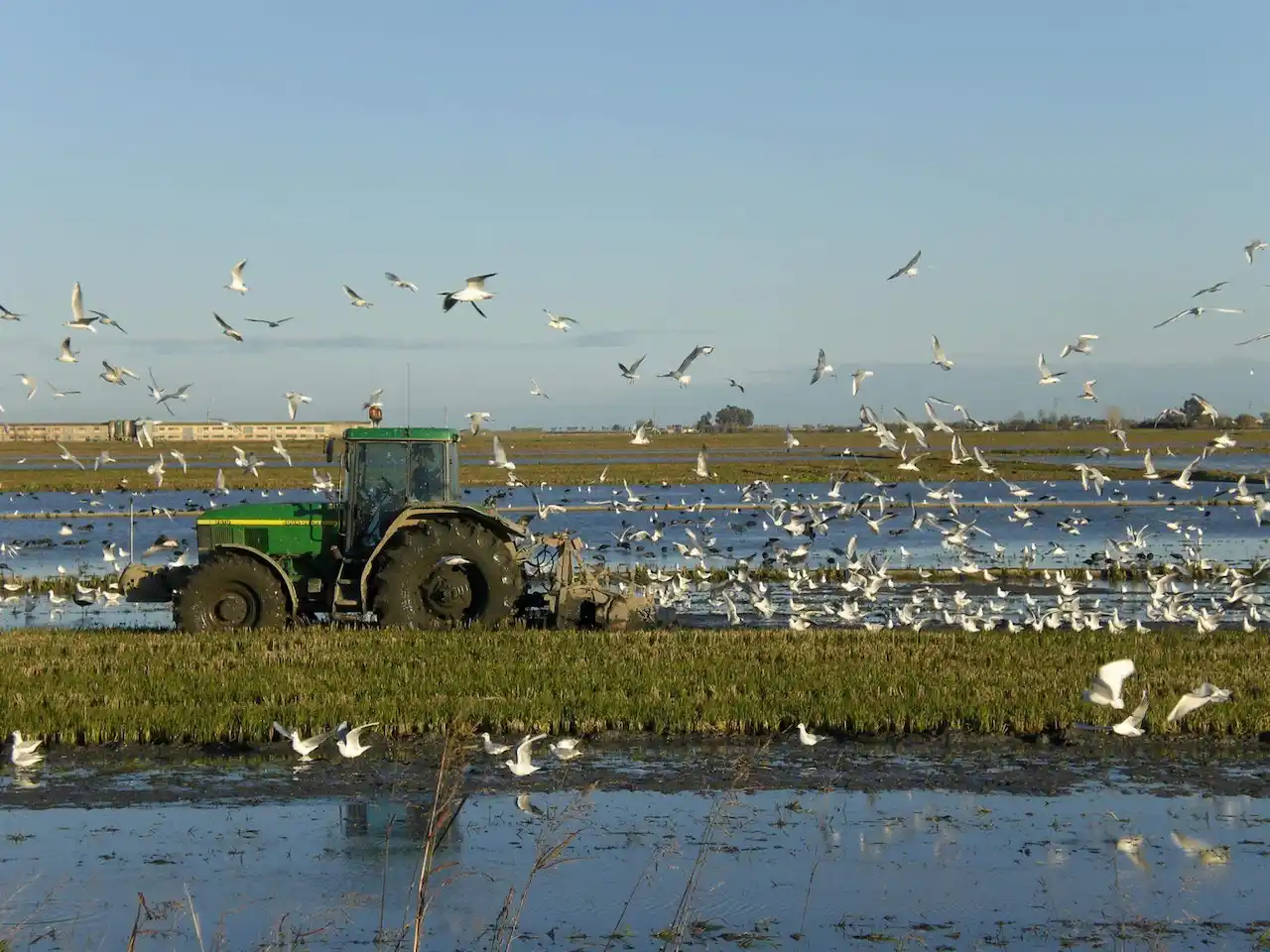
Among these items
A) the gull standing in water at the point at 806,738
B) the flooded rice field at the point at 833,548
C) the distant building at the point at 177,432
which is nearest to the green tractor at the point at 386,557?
the flooded rice field at the point at 833,548

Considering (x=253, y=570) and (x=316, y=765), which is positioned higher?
(x=253, y=570)

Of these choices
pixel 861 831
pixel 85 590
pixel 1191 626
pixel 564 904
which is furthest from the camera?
pixel 85 590

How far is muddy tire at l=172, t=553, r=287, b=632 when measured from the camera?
1703 centimetres

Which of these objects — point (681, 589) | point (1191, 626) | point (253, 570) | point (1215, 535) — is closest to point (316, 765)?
point (253, 570)

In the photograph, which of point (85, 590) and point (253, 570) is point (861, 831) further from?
point (85, 590)

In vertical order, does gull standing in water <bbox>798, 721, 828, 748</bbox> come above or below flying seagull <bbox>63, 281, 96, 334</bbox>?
below

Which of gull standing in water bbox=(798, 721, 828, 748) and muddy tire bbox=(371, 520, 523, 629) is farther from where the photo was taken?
muddy tire bbox=(371, 520, 523, 629)

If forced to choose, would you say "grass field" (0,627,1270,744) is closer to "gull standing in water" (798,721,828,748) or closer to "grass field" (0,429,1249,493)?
"gull standing in water" (798,721,828,748)

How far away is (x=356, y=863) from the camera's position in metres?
8.62

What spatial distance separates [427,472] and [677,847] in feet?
29.3

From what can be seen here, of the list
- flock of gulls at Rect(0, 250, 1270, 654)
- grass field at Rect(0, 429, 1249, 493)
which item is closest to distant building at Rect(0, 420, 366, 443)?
grass field at Rect(0, 429, 1249, 493)

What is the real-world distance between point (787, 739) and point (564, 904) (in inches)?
162

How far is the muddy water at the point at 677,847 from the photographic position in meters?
7.64

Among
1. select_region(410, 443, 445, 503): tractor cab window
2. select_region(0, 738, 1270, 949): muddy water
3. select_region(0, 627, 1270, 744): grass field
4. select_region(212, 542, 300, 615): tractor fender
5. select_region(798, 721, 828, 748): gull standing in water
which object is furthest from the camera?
select_region(410, 443, 445, 503): tractor cab window
